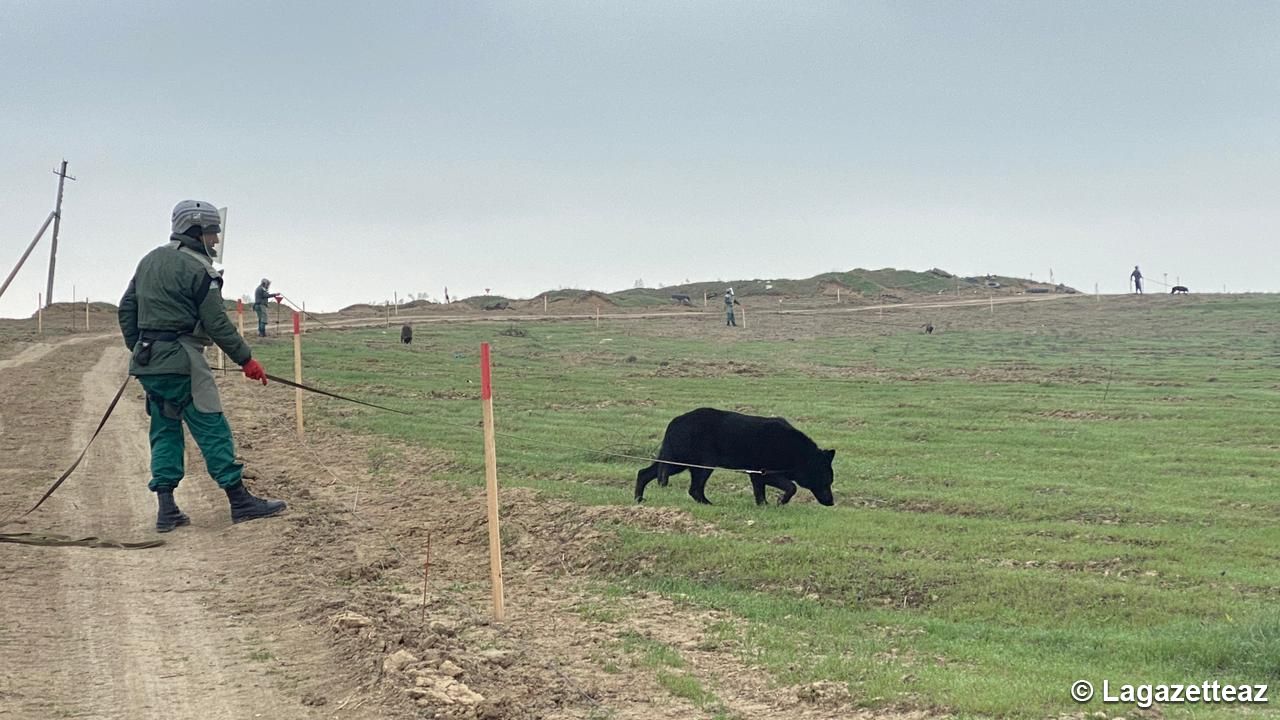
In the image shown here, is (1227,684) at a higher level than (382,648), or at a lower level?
lower

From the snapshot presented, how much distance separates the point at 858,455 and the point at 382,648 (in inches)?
448

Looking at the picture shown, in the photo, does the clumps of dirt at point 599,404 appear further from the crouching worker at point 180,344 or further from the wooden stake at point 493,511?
the wooden stake at point 493,511

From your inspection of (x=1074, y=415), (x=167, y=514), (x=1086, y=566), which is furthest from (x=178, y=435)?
(x=1074, y=415)

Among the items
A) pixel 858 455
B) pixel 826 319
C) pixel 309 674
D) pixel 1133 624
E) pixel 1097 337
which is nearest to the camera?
pixel 309 674

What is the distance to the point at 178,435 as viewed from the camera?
10.4 m

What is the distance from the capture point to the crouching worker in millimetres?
10023

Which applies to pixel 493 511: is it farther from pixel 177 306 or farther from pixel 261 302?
pixel 261 302

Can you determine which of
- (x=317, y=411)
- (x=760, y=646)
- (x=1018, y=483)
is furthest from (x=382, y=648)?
(x=317, y=411)

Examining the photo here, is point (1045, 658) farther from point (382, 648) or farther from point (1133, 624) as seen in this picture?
point (382, 648)

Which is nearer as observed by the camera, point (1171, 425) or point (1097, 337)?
point (1171, 425)

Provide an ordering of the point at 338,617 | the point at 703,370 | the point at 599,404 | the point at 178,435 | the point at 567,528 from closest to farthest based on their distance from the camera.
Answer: the point at 338,617 < the point at 178,435 < the point at 567,528 < the point at 599,404 < the point at 703,370

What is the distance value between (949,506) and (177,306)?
8516mm

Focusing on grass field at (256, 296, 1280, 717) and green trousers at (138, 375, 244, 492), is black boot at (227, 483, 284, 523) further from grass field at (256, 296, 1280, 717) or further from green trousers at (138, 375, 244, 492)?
grass field at (256, 296, 1280, 717)

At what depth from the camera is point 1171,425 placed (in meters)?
20.0
